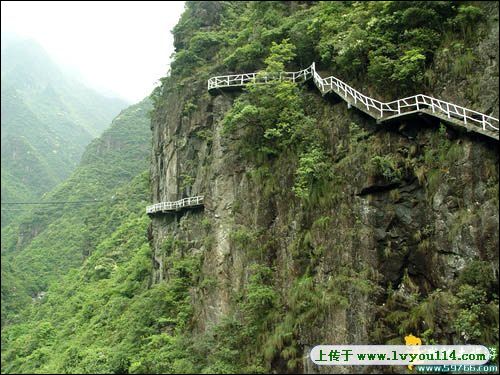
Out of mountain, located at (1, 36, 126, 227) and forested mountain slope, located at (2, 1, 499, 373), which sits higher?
mountain, located at (1, 36, 126, 227)

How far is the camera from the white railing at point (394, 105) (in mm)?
12641

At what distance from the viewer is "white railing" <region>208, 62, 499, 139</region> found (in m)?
12.6

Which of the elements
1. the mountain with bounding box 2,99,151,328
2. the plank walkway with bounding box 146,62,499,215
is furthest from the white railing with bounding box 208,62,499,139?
the mountain with bounding box 2,99,151,328

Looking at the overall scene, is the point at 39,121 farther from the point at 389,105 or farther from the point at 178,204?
the point at 389,105

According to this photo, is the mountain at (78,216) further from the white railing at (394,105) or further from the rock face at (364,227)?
the white railing at (394,105)

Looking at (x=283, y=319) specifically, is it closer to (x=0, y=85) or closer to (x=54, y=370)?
(x=54, y=370)

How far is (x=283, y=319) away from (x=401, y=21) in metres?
12.5

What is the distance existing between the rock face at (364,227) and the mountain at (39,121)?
86.8 m

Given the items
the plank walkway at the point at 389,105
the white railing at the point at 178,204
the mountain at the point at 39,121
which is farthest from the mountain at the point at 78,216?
the plank walkway at the point at 389,105

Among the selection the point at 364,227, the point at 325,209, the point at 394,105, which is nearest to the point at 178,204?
the point at 325,209

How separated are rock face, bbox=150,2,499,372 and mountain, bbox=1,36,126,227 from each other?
86.8 m

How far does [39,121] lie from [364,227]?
140 metres

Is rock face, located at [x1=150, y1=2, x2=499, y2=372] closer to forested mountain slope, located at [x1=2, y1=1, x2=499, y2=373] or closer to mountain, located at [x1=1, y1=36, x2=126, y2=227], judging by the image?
forested mountain slope, located at [x1=2, y1=1, x2=499, y2=373]

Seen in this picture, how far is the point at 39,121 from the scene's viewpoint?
432ft
